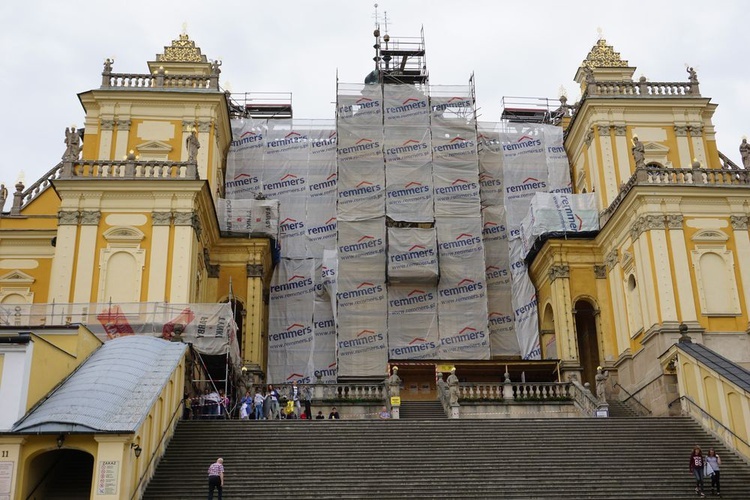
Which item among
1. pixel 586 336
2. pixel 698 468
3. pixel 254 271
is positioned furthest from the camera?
pixel 586 336

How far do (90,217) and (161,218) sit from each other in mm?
2441

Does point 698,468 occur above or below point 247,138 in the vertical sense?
below

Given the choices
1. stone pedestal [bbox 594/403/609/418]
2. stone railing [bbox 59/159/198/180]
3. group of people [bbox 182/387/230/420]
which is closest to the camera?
group of people [bbox 182/387/230/420]

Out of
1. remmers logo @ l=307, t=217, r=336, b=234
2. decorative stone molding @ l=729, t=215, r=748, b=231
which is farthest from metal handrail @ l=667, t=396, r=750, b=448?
remmers logo @ l=307, t=217, r=336, b=234

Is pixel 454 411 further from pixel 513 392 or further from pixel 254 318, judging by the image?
pixel 254 318

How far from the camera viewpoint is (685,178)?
32.9 metres

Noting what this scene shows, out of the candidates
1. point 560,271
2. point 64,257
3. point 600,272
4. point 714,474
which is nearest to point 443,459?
point 714,474

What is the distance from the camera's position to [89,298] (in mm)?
30172

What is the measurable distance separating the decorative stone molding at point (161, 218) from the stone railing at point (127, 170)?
1.32 meters

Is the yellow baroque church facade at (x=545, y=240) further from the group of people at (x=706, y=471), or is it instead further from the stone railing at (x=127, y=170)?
the group of people at (x=706, y=471)

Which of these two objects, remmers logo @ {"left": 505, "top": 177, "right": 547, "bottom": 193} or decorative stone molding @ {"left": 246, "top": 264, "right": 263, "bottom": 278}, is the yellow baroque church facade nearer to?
decorative stone molding @ {"left": 246, "top": 264, "right": 263, "bottom": 278}

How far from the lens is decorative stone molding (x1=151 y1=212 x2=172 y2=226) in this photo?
102ft

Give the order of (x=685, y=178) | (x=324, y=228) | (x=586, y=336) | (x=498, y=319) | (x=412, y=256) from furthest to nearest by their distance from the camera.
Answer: (x=324, y=228) → (x=586, y=336) → (x=498, y=319) → (x=412, y=256) → (x=685, y=178)

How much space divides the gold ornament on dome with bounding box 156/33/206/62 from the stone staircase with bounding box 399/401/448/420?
20252 millimetres
